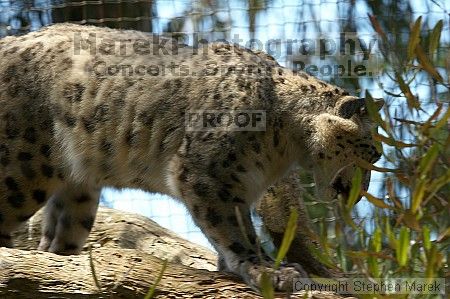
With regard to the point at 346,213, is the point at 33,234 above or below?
below

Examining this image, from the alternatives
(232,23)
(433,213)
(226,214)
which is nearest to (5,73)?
(226,214)

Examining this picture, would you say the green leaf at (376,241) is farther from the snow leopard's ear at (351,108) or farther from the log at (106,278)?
the snow leopard's ear at (351,108)

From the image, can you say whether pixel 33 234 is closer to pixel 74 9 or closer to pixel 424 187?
pixel 74 9

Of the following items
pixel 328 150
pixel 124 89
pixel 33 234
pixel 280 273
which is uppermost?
pixel 124 89

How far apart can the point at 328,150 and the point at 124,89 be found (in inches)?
37.4

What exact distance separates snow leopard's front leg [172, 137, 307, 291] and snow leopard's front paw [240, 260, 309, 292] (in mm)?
102

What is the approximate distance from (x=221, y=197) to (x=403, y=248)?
6.71 feet

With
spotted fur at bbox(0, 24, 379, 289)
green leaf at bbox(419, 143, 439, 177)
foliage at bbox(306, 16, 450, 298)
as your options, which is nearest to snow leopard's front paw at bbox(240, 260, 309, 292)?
spotted fur at bbox(0, 24, 379, 289)

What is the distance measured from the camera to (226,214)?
13.2ft

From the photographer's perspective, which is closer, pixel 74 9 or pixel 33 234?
pixel 33 234

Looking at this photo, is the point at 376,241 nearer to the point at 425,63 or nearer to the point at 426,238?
the point at 426,238

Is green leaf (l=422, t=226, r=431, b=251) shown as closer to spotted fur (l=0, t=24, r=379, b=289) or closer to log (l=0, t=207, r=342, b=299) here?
log (l=0, t=207, r=342, b=299)

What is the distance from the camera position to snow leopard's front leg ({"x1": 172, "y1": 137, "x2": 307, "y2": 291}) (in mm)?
3984

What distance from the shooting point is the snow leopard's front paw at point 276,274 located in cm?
364
